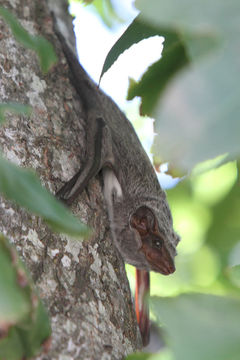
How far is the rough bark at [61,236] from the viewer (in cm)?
186

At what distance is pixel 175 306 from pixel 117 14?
3089 millimetres

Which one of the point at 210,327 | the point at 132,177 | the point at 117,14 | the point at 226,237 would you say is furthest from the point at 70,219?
the point at 117,14

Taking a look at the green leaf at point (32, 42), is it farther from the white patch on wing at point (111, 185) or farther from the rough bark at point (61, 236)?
the white patch on wing at point (111, 185)

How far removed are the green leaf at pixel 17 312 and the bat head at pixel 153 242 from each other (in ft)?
8.04

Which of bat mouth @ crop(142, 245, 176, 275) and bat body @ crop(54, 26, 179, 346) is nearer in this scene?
bat body @ crop(54, 26, 179, 346)

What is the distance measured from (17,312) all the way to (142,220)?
2.88 meters

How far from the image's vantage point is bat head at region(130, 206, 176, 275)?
3.57 metres

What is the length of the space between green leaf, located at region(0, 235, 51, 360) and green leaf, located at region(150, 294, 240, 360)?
9.3 inches

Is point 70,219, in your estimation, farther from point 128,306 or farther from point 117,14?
point 117,14

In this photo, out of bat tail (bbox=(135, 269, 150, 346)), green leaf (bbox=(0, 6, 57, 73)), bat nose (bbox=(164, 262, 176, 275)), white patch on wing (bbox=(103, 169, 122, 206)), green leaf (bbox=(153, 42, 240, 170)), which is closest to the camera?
green leaf (bbox=(153, 42, 240, 170))

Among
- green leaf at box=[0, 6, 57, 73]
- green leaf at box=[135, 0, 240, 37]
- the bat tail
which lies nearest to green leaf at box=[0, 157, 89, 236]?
green leaf at box=[135, 0, 240, 37]

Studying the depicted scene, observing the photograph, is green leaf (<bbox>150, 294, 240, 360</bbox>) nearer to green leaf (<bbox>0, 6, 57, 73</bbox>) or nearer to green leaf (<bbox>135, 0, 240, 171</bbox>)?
green leaf (<bbox>135, 0, 240, 171</bbox>)

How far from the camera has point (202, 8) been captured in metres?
0.81

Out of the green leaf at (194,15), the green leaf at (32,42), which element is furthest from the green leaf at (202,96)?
the green leaf at (32,42)
